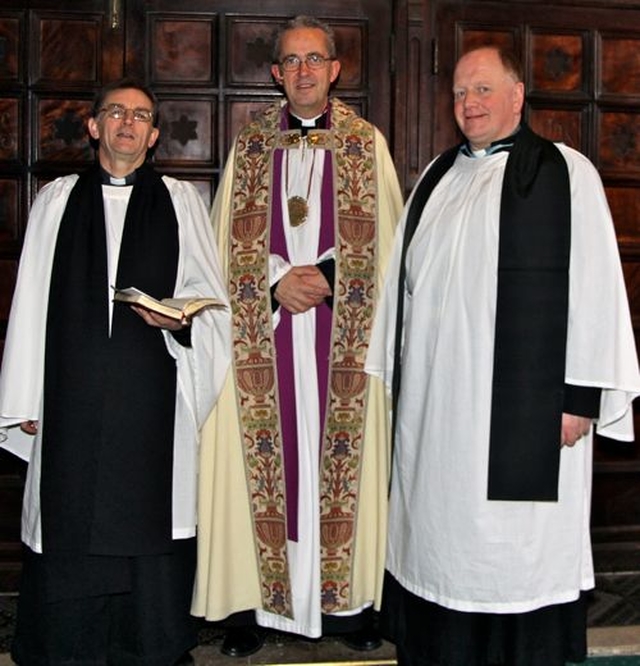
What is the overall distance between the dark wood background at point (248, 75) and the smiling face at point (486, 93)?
135 cm

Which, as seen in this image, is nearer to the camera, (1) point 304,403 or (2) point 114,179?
(2) point 114,179

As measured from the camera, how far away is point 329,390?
Result: 11.7 ft

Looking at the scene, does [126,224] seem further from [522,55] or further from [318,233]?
[522,55]

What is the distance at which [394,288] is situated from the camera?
3.45 meters

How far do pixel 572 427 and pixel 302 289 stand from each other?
3.49ft

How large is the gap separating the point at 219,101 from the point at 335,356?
1536 mm

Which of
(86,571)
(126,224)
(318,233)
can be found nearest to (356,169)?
(318,233)

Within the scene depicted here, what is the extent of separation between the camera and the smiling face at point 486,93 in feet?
10.2

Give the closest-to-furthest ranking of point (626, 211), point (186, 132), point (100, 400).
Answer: point (100, 400), point (186, 132), point (626, 211)

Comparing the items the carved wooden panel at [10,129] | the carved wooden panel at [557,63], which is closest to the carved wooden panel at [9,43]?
the carved wooden panel at [10,129]

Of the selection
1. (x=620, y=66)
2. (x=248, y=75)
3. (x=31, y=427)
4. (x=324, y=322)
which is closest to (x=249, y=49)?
(x=248, y=75)

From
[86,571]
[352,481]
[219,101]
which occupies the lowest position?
[86,571]

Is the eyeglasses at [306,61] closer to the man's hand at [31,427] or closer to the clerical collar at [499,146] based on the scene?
the clerical collar at [499,146]

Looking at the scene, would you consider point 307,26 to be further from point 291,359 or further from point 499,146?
point 291,359
